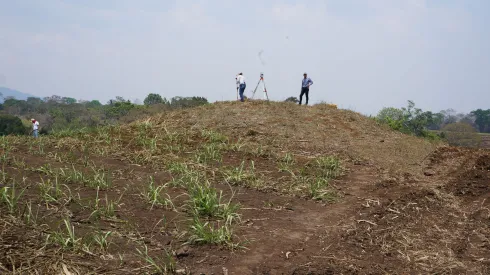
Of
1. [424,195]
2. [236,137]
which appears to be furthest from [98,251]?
[236,137]

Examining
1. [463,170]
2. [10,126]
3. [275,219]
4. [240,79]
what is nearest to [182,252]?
[275,219]

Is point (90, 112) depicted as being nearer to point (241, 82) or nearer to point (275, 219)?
point (241, 82)

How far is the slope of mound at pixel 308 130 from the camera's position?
29.8ft

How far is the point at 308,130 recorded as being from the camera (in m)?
11.1

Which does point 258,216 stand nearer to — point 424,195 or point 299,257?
point 299,257

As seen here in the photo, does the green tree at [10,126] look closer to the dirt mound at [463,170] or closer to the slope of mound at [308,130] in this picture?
the slope of mound at [308,130]

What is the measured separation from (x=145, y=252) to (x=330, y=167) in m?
4.84

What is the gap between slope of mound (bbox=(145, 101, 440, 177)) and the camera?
9.07 m

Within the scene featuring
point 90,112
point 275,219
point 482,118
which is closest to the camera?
point 275,219

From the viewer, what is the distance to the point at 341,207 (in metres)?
4.95

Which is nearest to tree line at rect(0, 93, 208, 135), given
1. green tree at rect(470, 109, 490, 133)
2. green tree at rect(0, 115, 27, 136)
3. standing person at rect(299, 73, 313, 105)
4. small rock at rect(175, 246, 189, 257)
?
green tree at rect(0, 115, 27, 136)

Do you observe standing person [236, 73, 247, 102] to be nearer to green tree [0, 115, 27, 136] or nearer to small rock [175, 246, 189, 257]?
small rock [175, 246, 189, 257]

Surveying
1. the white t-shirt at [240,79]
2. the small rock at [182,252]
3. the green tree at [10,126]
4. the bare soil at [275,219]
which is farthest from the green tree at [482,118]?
the small rock at [182,252]

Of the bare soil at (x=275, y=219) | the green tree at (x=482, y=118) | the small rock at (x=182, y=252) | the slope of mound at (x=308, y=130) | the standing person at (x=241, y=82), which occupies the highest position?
the green tree at (x=482, y=118)
